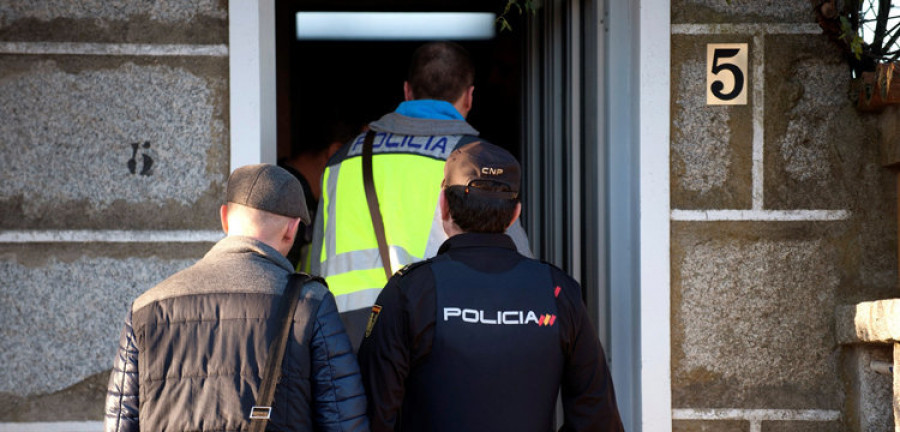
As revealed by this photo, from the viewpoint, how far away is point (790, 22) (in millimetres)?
4070

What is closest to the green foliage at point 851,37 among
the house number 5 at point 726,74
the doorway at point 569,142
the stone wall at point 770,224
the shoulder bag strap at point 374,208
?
A: the stone wall at point 770,224

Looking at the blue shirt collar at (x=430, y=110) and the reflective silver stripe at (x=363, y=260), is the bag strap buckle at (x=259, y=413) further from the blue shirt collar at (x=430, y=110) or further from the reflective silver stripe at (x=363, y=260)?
the blue shirt collar at (x=430, y=110)

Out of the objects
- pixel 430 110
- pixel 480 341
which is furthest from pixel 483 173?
pixel 430 110

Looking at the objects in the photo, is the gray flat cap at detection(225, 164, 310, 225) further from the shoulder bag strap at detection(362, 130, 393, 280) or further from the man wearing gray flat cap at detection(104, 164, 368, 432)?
the shoulder bag strap at detection(362, 130, 393, 280)

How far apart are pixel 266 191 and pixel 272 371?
0.44 metres

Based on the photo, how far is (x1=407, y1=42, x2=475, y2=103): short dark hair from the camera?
3.74 metres

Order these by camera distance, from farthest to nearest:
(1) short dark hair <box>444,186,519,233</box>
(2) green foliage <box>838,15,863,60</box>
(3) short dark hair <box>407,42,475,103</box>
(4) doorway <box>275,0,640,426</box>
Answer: (4) doorway <box>275,0,640,426</box> < (2) green foliage <box>838,15,863,60</box> < (3) short dark hair <box>407,42,475,103</box> < (1) short dark hair <box>444,186,519,233</box>

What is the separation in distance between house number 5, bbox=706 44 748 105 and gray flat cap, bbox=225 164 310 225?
1.96 meters

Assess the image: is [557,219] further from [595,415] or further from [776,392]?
[595,415]

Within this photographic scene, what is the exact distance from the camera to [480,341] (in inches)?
102

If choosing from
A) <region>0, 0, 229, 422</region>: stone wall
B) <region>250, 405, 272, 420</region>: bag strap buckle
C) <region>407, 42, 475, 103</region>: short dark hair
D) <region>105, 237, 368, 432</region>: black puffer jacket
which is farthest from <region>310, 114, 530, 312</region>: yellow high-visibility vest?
<region>250, 405, 272, 420</region>: bag strap buckle

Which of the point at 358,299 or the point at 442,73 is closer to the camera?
the point at 358,299

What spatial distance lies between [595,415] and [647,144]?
5.04 ft

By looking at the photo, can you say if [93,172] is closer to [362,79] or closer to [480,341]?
[480,341]
